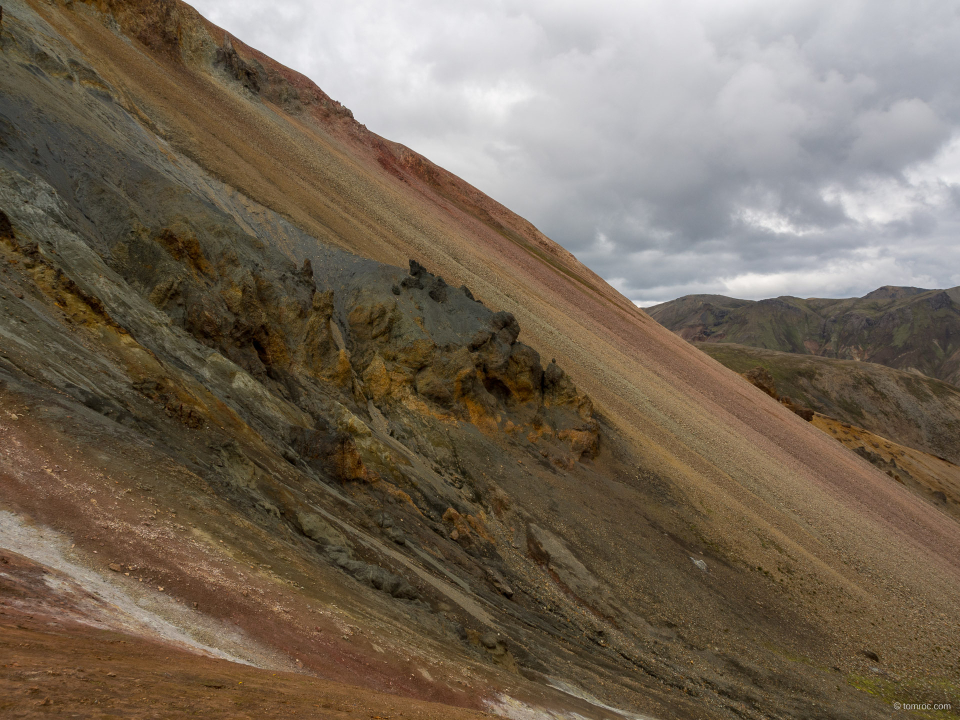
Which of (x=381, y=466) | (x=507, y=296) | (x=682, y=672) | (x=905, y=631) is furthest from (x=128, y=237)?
(x=905, y=631)

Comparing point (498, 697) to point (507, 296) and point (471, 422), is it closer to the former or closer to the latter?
point (471, 422)

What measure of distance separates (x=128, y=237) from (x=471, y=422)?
40.8 feet

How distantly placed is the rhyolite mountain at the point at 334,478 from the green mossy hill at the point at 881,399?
71268 millimetres

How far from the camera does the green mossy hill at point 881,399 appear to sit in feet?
311

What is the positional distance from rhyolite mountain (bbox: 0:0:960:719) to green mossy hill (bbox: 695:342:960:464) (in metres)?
71.3

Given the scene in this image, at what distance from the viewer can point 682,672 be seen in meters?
14.5

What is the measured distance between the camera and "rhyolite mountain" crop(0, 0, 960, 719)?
268 inches

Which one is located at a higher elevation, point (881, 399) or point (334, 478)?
point (881, 399)

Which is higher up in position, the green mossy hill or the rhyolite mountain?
the green mossy hill

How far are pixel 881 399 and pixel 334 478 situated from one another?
382 ft

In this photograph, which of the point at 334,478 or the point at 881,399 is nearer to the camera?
the point at 334,478

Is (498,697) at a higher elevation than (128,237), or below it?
below

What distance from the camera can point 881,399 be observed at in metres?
101

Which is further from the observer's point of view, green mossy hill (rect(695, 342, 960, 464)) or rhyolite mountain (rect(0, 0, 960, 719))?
green mossy hill (rect(695, 342, 960, 464))
